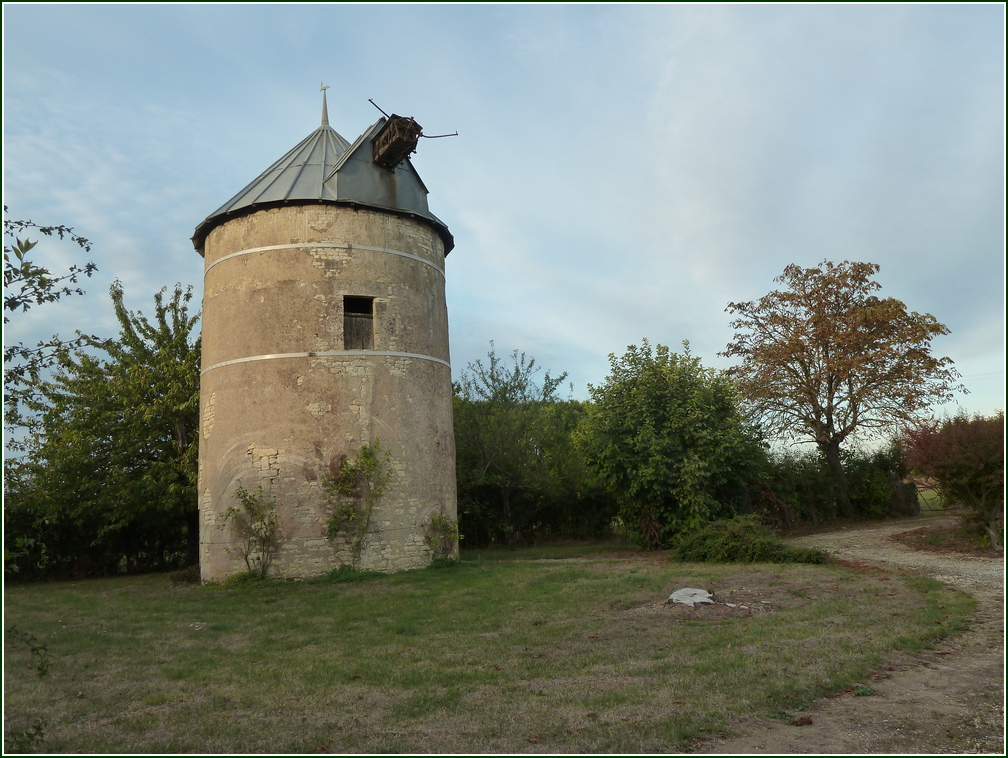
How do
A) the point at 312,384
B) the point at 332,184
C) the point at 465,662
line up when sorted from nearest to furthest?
the point at 465,662 < the point at 312,384 < the point at 332,184

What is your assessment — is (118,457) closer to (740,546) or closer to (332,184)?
(332,184)

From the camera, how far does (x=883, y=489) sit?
24328mm

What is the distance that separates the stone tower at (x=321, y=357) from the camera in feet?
45.8

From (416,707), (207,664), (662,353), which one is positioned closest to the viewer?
(416,707)

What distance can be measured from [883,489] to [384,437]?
1886 centimetres

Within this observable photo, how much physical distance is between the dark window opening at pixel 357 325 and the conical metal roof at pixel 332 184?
212 centimetres

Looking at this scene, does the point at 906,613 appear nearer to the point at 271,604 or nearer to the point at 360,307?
the point at 271,604

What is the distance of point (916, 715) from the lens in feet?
16.1

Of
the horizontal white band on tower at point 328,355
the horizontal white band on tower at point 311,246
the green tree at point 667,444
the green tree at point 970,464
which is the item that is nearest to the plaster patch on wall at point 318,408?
the horizontal white band on tower at point 328,355

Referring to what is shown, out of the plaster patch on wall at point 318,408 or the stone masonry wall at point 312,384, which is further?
the plaster patch on wall at point 318,408

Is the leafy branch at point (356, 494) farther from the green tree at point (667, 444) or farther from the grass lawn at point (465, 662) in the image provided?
the green tree at point (667, 444)

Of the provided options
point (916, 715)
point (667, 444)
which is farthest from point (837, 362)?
point (916, 715)

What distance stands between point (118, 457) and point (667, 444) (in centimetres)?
1440

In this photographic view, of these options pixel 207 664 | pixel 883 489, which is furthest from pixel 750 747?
pixel 883 489
